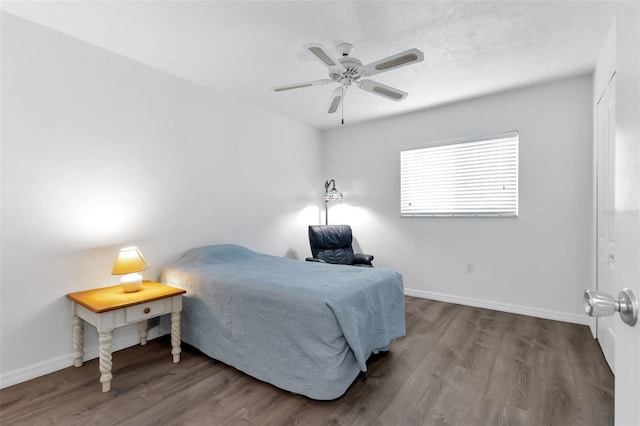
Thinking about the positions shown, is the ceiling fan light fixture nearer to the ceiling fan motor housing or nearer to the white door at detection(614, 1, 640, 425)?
the ceiling fan motor housing

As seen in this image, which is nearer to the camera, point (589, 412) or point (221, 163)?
point (589, 412)

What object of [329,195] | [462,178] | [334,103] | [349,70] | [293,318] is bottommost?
[293,318]

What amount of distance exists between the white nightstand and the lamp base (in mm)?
44

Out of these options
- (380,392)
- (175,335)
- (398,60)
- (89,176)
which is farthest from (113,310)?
(398,60)

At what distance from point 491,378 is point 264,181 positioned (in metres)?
3.24

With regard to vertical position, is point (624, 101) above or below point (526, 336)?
above

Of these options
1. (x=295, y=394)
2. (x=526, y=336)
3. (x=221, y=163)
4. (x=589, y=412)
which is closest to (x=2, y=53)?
(x=221, y=163)

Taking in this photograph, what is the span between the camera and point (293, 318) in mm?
2039

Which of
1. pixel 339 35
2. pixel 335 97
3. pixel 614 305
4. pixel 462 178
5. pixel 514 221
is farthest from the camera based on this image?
pixel 462 178

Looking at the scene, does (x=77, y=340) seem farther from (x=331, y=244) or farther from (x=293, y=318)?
(x=331, y=244)

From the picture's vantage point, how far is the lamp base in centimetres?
245

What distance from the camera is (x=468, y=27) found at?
2301mm

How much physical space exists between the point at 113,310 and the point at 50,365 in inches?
32.5

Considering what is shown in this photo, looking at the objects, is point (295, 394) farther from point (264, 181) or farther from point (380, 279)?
point (264, 181)
